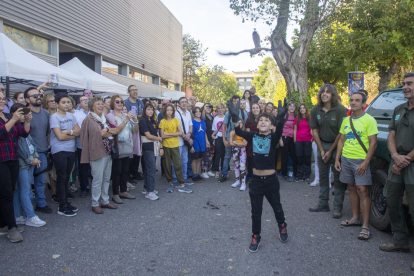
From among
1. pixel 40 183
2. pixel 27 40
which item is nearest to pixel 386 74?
pixel 40 183

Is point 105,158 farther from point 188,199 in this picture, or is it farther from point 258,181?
point 258,181

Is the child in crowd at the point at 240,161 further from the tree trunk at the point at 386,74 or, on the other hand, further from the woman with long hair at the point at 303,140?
the tree trunk at the point at 386,74

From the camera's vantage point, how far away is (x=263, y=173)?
13.2 ft

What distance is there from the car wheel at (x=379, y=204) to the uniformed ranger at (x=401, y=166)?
481mm

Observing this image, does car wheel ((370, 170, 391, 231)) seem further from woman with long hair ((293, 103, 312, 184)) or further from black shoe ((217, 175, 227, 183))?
black shoe ((217, 175, 227, 183))

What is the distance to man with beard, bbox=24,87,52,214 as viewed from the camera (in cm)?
504

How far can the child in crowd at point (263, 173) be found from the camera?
3.95 meters

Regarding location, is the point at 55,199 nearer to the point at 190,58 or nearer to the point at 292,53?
the point at 292,53

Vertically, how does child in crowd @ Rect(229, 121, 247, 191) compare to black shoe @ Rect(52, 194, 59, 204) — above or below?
above

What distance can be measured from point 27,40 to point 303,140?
1131 centimetres

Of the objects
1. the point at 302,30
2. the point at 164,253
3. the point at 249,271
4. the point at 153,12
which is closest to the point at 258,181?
the point at 249,271

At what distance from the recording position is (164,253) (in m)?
3.78

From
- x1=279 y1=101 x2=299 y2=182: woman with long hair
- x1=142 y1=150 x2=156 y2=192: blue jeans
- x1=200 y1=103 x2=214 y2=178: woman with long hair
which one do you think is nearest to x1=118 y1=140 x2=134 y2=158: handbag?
x1=142 y1=150 x2=156 y2=192: blue jeans

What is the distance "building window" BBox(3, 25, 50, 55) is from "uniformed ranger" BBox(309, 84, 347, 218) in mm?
11412
